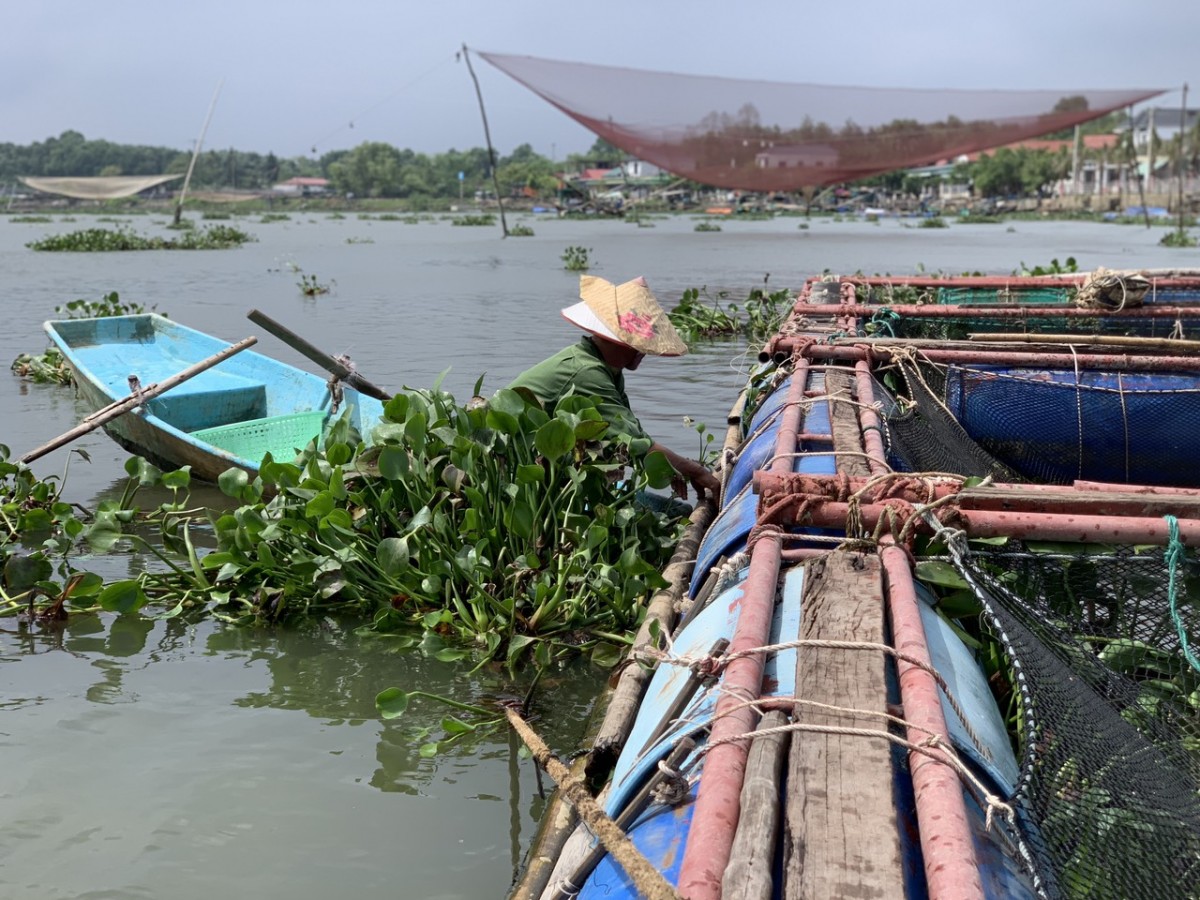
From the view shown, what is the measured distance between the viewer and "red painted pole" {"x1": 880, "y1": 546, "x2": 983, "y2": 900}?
1292 millimetres

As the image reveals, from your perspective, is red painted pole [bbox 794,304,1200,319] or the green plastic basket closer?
red painted pole [bbox 794,304,1200,319]

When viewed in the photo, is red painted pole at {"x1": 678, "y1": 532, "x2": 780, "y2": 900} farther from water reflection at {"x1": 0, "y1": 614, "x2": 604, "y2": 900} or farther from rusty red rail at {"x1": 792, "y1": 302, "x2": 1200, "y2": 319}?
rusty red rail at {"x1": 792, "y1": 302, "x2": 1200, "y2": 319}

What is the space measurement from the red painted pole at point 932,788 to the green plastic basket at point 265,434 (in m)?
4.49

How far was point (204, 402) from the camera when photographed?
627 centimetres

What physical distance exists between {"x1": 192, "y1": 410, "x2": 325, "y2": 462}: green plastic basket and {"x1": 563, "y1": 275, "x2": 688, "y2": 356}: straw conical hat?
8.05ft

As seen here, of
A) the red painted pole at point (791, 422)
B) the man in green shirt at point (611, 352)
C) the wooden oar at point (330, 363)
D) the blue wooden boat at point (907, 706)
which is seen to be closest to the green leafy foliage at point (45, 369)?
the wooden oar at point (330, 363)

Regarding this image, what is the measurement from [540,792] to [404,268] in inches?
790

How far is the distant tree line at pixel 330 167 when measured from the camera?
285 ft

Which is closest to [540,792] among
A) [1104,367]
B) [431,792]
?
[431,792]

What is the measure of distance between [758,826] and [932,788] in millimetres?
248

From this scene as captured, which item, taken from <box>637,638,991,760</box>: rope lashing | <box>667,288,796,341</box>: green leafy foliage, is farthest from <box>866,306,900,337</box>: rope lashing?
<box>667,288,796,341</box>: green leafy foliage

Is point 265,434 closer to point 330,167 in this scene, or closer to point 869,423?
point 869,423

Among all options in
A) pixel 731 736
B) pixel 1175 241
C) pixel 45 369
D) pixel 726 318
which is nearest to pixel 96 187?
pixel 1175 241

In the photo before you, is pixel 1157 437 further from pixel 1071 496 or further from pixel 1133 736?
pixel 1133 736
